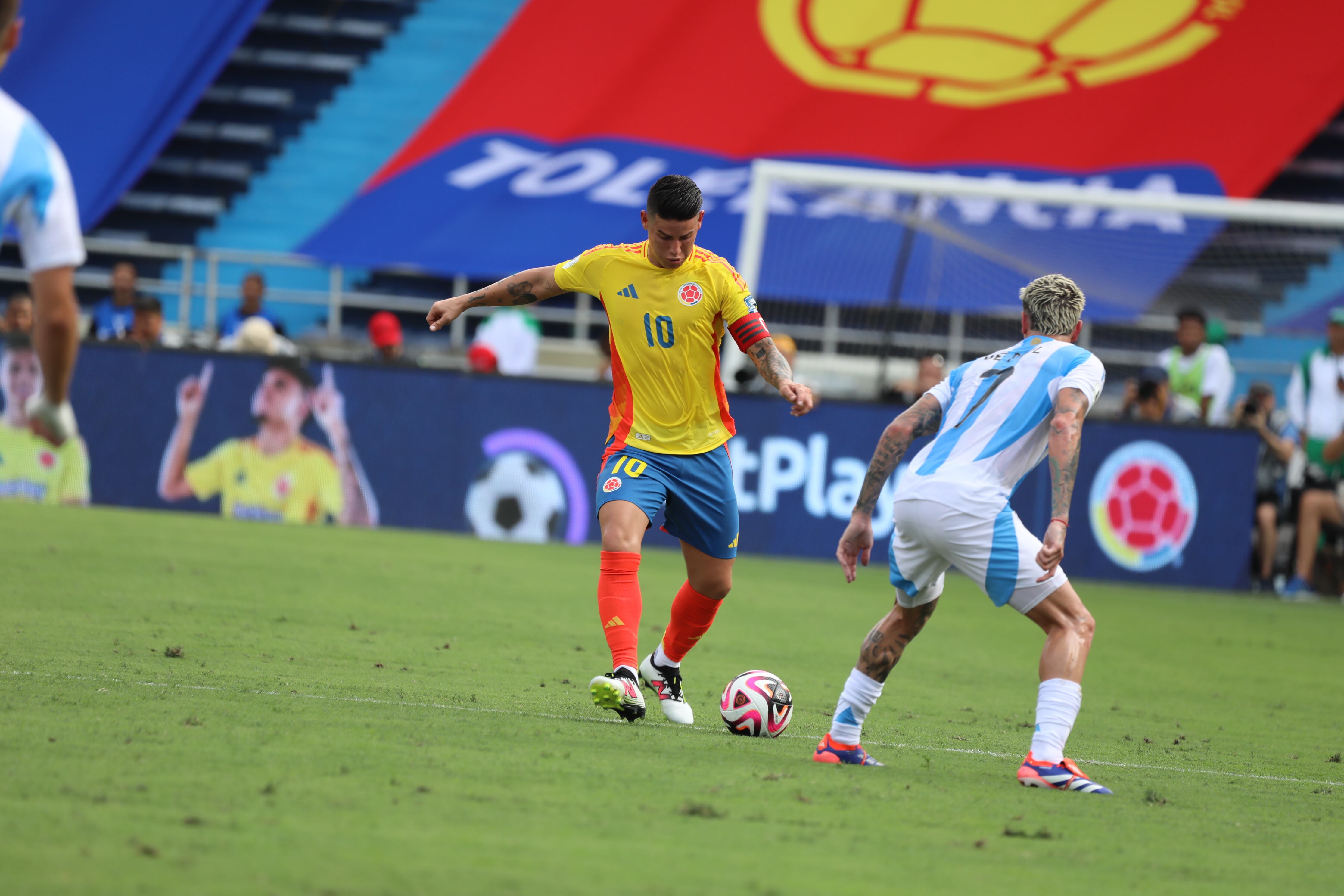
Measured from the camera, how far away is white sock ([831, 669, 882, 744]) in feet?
17.5

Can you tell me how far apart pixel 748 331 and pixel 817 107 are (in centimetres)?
1627

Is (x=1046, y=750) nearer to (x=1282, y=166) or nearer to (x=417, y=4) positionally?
(x=1282, y=166)

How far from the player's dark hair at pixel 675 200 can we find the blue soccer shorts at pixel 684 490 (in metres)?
0.99

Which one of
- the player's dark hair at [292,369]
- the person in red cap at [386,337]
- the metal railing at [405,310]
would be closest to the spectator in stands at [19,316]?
the metal railing at [405,310]

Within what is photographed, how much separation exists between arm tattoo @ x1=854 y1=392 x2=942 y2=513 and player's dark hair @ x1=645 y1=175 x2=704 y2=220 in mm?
1227

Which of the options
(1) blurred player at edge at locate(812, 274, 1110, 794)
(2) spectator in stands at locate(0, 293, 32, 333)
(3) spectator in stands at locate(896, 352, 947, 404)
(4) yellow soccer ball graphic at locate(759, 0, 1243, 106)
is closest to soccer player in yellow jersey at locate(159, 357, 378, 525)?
(2) spectator in stands at locate(0, 293, 32, 333)

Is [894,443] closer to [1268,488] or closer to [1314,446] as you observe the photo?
[1314,446]

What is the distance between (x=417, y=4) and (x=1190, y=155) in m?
13.0

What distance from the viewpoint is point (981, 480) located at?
5273mm

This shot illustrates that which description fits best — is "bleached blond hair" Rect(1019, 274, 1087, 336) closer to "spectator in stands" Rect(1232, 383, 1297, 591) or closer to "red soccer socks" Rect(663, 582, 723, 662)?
"red soccer socks" Rect(663, 582, 723, 662)

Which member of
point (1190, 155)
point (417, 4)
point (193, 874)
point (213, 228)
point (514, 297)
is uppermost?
point (417, 4)

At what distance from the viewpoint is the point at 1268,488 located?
1441 centimetres

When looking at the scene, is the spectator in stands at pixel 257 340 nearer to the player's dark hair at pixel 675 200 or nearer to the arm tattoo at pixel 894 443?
the player's dark hair at pixel 675 200

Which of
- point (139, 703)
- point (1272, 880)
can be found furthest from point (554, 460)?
point (1272, 880)
